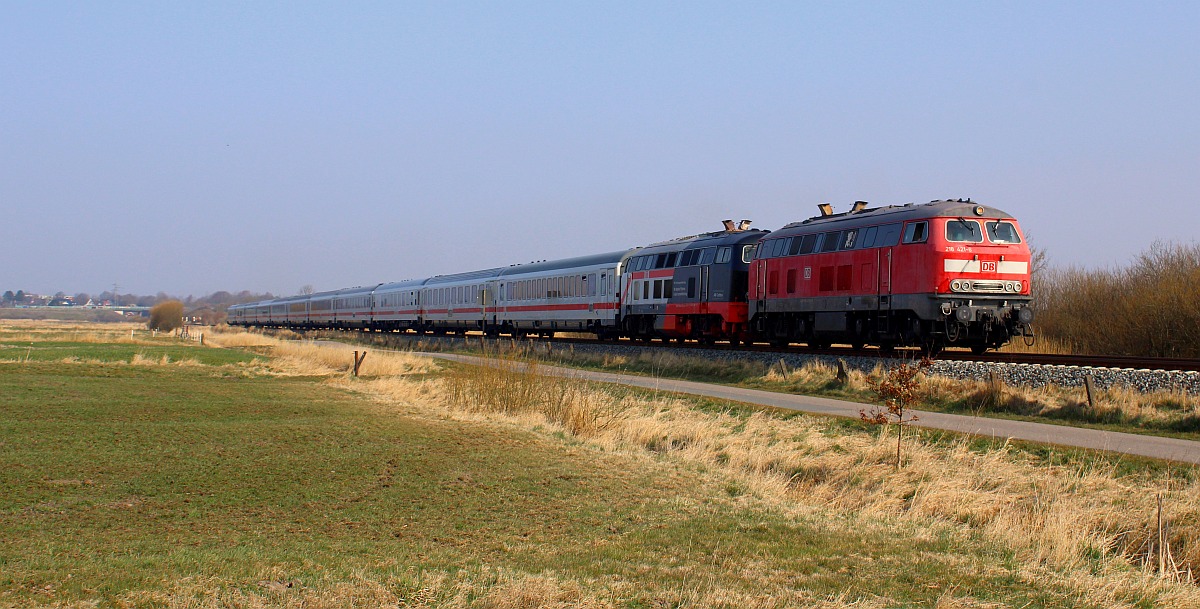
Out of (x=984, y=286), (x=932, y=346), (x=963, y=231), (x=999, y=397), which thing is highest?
(x=963, y=231)

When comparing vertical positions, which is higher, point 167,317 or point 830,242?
point 830,242

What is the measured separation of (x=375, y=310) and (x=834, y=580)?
7224cm

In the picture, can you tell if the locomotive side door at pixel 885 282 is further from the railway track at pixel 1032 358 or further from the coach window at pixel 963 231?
the coach window at pixel 963 231

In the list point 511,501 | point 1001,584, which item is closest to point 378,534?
point 511,501

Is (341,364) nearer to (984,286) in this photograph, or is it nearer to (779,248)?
(779,248)

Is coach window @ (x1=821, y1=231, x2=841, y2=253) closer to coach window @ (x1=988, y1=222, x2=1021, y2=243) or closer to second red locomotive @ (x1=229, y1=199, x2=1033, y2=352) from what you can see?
second red locomotive @ (x1=229, y1=199, x2=1033, y2=352)

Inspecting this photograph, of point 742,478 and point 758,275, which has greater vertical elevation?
point 758,275

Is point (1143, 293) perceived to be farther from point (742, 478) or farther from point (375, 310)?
point (375, 310)

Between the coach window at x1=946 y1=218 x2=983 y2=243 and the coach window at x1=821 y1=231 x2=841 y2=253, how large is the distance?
4.48 m

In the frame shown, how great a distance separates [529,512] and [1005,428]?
443 inches

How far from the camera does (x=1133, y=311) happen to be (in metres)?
35.4

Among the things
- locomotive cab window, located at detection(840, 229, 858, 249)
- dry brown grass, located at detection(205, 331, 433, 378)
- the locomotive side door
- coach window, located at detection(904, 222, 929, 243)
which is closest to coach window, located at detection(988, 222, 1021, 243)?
coach window, located at detection(904, 222, 929, 243)

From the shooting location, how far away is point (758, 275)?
33.7 metres

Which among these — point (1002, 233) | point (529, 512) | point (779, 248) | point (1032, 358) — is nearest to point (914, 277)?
point (1002, 233)
